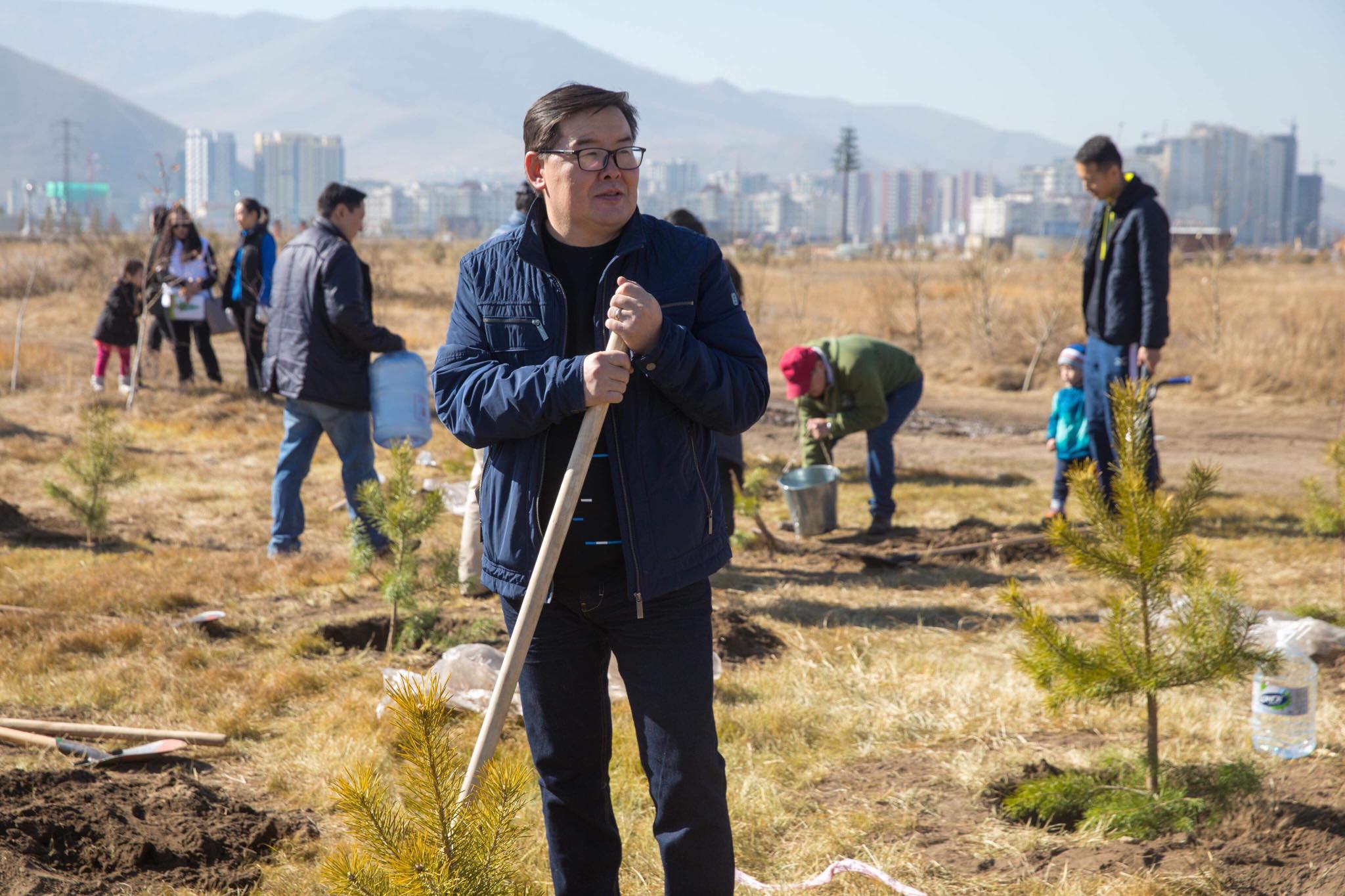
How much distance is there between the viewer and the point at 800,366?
6.90m

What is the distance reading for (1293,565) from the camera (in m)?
6.31

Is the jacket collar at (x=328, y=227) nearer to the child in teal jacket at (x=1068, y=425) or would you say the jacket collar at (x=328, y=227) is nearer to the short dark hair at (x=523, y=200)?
the short dark hair at (x=523, y=200)

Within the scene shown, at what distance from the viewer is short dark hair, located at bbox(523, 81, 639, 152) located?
7.53 ft

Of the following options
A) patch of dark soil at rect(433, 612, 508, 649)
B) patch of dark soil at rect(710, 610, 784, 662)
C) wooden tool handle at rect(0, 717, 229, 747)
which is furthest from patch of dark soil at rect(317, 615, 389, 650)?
patch of dark soil at rect(710, 610, 784, 662)

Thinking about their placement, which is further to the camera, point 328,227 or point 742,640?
point 328,227

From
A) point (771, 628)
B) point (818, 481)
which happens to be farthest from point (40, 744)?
point (818, 481)

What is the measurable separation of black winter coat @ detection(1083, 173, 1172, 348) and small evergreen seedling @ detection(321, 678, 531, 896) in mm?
5018

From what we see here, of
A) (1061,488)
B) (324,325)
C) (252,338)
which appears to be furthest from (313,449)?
(252,338)

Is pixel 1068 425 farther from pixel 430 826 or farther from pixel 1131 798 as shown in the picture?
pixel 430 826

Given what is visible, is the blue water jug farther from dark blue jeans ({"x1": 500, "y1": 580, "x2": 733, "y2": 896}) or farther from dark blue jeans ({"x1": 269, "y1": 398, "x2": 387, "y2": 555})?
dark blue jeans ({"x1": 500, "y1": 580, "x2": 733, "y2": 896})

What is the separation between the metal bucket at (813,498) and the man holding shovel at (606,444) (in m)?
4.69

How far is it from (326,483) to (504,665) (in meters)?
7.00

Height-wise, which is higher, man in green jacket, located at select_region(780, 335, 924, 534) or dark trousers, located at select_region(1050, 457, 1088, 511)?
man in green jacket, located at select_region(780, 335, 924, 534)

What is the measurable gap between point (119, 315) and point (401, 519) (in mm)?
8463
